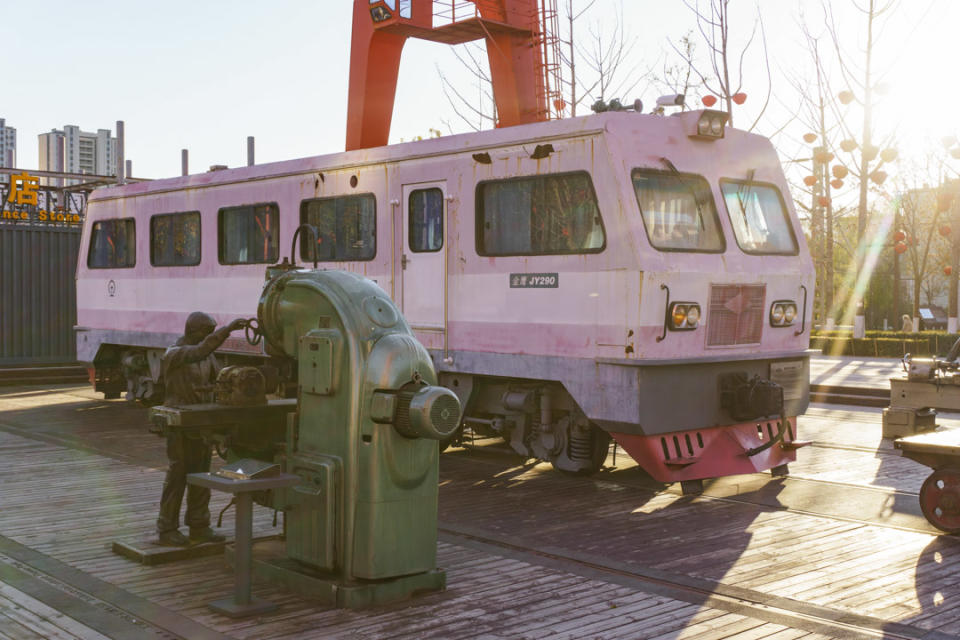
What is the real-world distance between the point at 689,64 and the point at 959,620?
20.1m

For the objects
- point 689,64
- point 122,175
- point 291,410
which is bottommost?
point 291,410

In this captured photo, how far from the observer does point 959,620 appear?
592 cm

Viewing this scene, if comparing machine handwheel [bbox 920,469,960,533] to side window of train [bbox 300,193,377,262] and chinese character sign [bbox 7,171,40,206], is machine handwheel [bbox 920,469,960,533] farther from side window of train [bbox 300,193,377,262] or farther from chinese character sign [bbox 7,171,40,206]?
chinese character sign [bbox 7,171,40,206]

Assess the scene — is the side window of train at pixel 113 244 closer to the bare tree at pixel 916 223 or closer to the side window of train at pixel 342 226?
the side window of train at pixel 342 226

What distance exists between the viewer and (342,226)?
38.9ft

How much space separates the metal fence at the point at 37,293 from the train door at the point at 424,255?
13.9m

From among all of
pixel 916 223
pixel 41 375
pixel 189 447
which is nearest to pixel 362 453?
pixel 189 447

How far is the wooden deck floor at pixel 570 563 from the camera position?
19.0 ft

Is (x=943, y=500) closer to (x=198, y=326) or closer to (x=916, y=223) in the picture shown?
(x=198, y=326)

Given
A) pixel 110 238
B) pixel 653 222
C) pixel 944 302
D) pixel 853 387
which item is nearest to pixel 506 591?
pixel 653 222

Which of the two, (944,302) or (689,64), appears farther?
(944,302)

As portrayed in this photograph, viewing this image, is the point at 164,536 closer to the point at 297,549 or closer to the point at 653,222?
the point at 297,549

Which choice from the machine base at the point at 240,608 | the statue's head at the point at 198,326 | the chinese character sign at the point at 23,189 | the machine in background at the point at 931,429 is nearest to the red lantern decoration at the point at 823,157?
the machine in background at the point at 931,429

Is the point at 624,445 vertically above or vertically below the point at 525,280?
below
